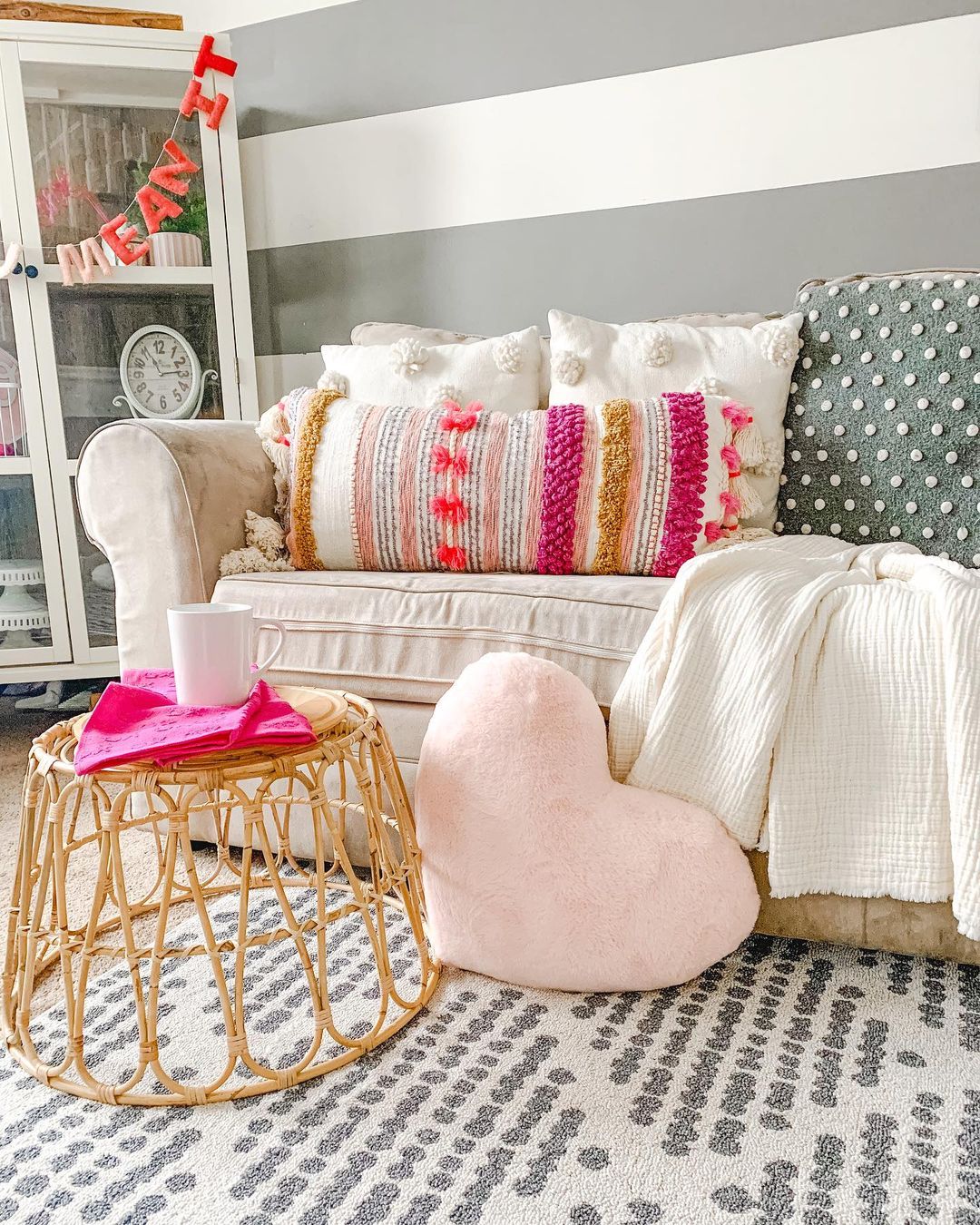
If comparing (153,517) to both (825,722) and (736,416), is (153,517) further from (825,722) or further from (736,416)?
(825,722)

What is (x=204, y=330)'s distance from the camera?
254 cm

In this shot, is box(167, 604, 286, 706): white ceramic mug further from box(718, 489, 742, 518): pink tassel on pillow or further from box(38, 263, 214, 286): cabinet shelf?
box(38, 263, 214, 286): cabinet shelf

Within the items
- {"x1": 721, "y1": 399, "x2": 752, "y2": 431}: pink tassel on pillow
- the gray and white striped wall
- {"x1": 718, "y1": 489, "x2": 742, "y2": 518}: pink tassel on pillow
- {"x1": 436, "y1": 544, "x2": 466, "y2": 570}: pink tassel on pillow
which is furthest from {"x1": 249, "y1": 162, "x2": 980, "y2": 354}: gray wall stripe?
{"x1": 436, "y1": 544, "x2": 466, "y2": 570}: pink tassel on pillow

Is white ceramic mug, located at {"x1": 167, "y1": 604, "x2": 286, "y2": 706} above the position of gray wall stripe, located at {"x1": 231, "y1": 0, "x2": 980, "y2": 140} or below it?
below

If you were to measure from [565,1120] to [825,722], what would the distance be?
51cm

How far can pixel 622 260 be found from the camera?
2.30m

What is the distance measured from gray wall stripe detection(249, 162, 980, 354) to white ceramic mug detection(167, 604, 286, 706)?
1539mm

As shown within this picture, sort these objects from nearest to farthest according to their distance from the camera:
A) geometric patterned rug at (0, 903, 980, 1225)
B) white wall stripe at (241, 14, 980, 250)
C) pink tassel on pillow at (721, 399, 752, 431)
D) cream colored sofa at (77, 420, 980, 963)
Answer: geometric patterned rug at (0, 903, 980, 1225), cream colored sofa at (77, 420, 980, 963), pink tassel on pillow at (721, 399, 752, 431), white wall stripe at (241, 14, 980, 250)

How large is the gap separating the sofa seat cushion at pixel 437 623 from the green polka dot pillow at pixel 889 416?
43 centimetres

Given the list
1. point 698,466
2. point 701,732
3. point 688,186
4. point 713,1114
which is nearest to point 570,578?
point 698,466

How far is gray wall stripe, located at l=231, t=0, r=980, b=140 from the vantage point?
81.2 inches

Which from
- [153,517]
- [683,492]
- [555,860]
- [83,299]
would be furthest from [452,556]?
[83,299]

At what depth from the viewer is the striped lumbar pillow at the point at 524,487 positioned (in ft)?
5.10

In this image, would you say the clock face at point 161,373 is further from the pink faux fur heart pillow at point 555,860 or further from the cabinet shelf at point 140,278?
the pink faux fur heart pillow at point 555,860
